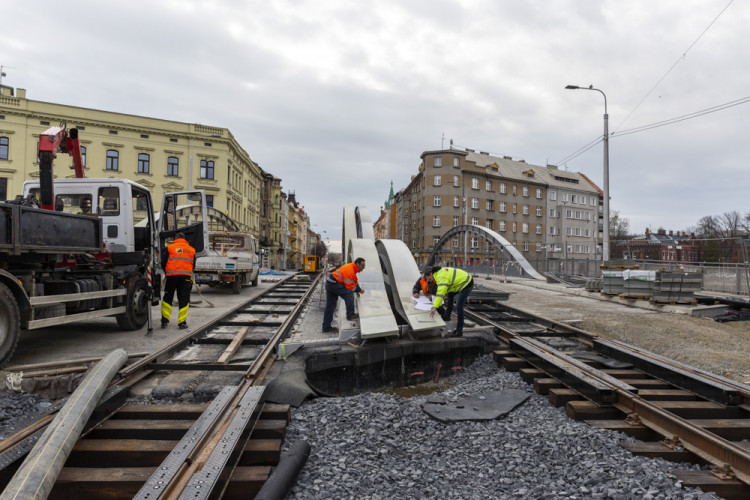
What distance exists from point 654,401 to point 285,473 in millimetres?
4021

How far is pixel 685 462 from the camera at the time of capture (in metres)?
3.54

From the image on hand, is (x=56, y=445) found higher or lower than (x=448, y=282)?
lower

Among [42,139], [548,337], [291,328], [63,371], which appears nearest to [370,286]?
[291,328]

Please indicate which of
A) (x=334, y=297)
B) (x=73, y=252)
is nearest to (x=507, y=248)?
(x=334, y=297)

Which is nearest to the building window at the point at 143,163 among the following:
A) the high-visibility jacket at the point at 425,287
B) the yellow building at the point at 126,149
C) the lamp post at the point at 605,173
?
the yellow building at the point at 126,149

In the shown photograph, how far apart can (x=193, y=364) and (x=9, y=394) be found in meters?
1.77

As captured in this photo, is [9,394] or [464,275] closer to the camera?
[9,394]

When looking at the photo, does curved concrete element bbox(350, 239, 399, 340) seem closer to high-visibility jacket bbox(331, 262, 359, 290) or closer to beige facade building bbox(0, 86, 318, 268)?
high-visibility jacket bbox(331, 262, 359, 290)

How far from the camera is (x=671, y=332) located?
9.41m

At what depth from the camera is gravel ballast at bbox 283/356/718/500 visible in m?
3.12

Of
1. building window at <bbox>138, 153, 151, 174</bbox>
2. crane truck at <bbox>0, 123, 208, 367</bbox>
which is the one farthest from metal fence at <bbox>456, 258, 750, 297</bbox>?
building window at <bbox>138, 153, 151, 174</bbox>

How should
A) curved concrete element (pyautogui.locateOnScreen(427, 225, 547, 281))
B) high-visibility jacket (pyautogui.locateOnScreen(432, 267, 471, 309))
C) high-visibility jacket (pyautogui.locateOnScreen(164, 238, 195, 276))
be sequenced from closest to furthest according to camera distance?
high-visibility jacket (pyautogui.locateOnScreen(432, 267, 471, 309)) < high-visibility jacket (pyautogui.locateOnScreen(164, 238, 195, 276)) < curved concrete element (pyautogui.locateOnScreen(427, 225, 547, 281))

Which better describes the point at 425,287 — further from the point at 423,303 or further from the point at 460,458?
the point at 460,458

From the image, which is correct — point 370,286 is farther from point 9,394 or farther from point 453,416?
point 9,394
